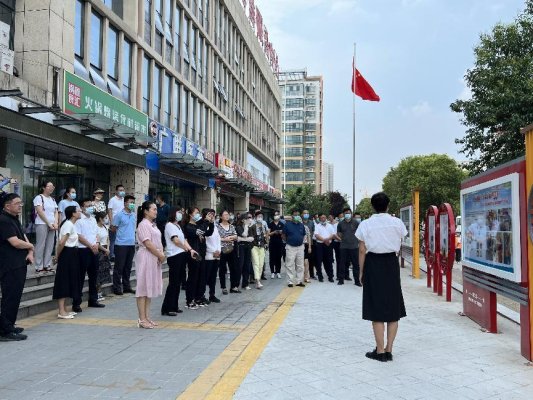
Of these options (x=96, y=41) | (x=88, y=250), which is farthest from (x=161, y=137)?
(x=88, y=250)

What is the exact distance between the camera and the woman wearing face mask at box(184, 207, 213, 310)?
8.00 m

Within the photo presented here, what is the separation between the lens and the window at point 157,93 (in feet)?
61.7

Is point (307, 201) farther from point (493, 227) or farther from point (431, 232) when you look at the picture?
point (493, 227)

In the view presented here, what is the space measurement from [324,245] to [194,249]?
16.7 feet

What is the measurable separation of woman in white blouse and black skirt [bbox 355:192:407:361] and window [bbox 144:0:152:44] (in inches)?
602

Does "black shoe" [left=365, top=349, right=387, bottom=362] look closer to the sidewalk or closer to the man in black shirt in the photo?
the sidewalk

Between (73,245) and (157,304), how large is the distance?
6.78 feet

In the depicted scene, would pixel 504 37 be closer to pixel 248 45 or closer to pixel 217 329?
pixel 217 329

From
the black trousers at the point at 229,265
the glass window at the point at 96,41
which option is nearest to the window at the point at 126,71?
the glass window at the point at 96,41

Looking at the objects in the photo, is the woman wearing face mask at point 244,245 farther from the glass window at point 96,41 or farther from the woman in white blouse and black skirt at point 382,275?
the glass window at point 96,41

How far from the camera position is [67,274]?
6.82 m

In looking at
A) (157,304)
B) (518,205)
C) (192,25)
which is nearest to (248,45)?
(192,25)

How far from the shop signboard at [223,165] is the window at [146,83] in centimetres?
635

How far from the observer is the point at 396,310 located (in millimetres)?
5086
